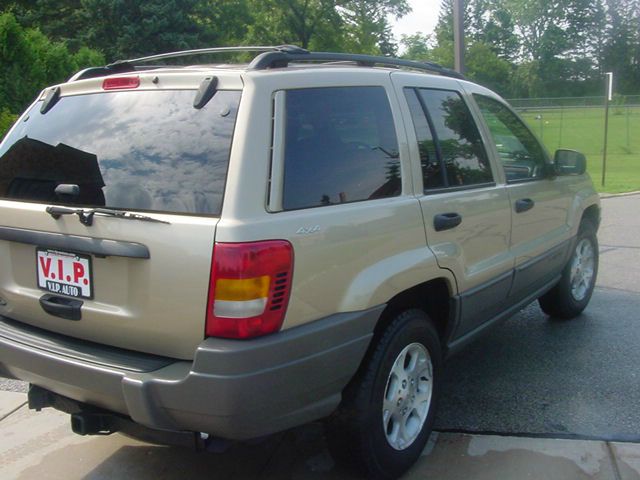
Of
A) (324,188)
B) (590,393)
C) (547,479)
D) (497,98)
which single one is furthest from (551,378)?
(324,188)

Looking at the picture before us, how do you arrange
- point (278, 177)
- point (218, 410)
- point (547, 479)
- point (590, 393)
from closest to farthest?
point (218, 410), point (278, 177), point (547, 479), point (590, 393)

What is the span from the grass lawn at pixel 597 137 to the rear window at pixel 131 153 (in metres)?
14.5

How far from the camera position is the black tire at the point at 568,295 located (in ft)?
17.3

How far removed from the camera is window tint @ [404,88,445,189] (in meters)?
3.36

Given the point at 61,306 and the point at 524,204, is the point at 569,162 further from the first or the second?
the point at 61,306

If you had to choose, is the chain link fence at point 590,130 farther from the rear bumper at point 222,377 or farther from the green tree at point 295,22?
the rear bumper at point 222,377

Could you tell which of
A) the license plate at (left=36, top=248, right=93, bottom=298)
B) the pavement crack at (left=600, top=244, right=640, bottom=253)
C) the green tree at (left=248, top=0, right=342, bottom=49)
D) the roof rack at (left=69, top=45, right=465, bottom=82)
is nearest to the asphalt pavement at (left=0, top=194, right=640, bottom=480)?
the license plate at (left=36, top=248, right=93, bottom=298)

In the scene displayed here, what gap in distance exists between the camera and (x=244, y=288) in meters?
2.41

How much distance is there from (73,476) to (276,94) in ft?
7.08

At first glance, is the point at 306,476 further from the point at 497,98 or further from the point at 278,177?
the point at 497,98

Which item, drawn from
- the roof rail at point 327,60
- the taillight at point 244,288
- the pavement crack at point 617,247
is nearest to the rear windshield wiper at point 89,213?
the taillight at point 244,288

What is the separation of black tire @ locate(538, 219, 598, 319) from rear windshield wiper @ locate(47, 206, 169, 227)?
3716mm

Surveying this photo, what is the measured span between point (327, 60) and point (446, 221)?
3.30ft

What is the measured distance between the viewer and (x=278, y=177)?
2561mm
